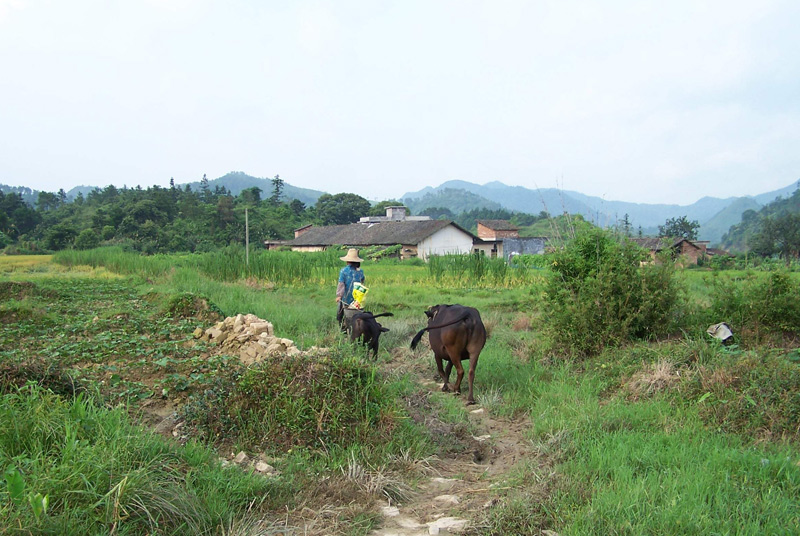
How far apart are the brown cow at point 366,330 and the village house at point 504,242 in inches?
1354

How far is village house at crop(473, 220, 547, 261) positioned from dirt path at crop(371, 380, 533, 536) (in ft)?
121

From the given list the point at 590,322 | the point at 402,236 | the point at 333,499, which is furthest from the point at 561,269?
the point at 402,236

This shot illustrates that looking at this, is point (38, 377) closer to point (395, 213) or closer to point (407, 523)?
point (407, 523)

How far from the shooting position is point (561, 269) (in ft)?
27.3

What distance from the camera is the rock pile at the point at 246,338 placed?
730 centimetres

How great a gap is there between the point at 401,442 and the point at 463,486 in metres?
0.71

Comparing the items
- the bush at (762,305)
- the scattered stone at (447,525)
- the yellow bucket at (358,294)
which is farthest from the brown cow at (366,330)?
the bush at (762,305)

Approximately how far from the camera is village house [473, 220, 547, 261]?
45.9m

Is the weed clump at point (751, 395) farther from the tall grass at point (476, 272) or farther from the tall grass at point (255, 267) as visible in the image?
the tall grass at point (255, 267)

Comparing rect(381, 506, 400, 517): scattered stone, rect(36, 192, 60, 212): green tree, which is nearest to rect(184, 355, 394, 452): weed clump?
rect(381, 506, 400, 517): scattered stone

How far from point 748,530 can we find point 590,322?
4.49 metres

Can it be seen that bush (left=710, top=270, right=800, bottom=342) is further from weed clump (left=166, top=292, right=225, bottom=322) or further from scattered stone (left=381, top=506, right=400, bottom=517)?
weed clump (left=166, top=292, right=225, bottom=322)

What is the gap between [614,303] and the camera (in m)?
7.42

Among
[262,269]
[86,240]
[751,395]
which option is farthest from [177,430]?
[86,240]
